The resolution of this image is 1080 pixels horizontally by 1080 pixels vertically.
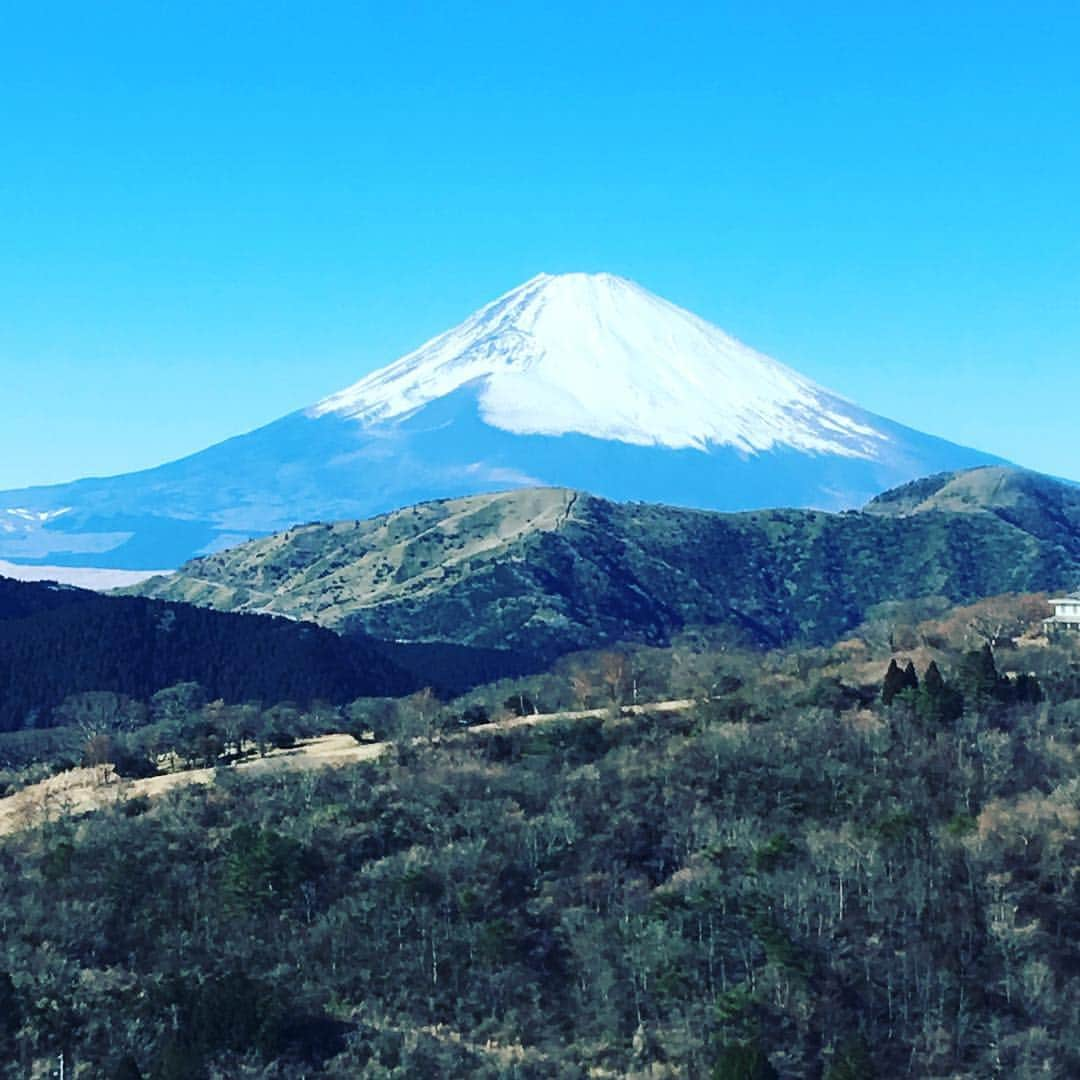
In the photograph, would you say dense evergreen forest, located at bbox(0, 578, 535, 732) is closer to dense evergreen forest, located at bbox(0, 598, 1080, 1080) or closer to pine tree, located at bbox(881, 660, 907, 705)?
pine tree, located at bbox(881, 660, 907, 705)

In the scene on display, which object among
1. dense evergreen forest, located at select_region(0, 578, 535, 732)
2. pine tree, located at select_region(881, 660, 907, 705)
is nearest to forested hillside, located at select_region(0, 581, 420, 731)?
dense evergreen forest, located at select_region(0, 578, 535, 732)

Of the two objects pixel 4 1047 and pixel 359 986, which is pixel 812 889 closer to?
pixel 359 986

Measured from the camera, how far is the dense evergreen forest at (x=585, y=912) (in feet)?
144

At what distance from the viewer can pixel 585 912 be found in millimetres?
51719

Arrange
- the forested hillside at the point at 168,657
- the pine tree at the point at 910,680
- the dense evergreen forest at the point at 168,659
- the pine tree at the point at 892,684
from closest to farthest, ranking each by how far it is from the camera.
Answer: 1. the pine tree at the point at 892,684
2. the pine tree at the point at 910,680
3. the dense evergreen forest at the point at 168,659
4. the forested hillside at the point at 168,657

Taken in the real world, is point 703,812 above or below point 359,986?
above

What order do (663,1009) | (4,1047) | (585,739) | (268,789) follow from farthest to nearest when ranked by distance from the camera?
(585,739)
(268,789)
(663,1009)
(4,1047)

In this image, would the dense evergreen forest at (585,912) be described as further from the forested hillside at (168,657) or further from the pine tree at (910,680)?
the forested hillside at (168,657)

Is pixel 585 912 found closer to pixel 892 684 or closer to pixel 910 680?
pixel 892 684

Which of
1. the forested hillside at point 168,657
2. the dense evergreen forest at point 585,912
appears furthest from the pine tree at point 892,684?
the forested hillside at point 168,657

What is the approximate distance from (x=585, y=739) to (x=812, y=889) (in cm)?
1936

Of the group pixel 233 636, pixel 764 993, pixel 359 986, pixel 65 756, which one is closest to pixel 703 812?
pixel 764 993

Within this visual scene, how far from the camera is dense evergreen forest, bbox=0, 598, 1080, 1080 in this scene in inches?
1731

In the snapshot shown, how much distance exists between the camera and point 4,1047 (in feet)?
140
